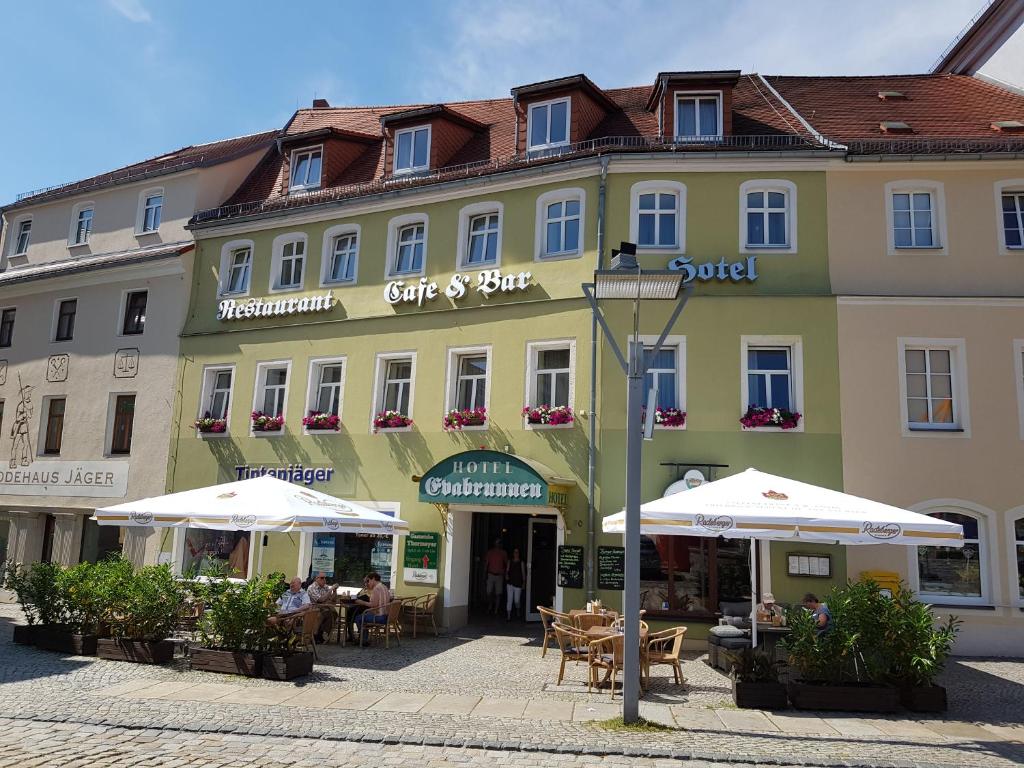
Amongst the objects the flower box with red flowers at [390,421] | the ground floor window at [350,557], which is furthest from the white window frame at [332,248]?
the ground floor window at [350,557]

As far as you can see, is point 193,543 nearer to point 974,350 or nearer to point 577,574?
point 577,574

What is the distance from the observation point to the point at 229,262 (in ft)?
73.2

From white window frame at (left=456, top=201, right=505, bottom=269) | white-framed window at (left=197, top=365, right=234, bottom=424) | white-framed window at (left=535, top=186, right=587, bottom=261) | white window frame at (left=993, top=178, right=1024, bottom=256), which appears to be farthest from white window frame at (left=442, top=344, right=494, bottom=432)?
white window frame at (left=993, top=178, right=1024, bottom=256)

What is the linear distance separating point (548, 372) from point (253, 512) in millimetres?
6649

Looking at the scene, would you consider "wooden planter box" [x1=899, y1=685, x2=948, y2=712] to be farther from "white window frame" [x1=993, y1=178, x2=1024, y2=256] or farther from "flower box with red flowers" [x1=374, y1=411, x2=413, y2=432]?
"flower box with red flowers" [x1=374, y1=411, x2=413, y2=432]

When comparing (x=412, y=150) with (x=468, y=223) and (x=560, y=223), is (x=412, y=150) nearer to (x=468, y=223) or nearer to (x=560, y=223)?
(x=468, y=223)

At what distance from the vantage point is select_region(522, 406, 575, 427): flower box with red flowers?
16688mm

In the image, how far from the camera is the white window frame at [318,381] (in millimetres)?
19609

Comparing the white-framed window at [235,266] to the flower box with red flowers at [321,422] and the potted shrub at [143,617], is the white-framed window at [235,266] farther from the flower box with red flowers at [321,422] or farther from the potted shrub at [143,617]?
the potted shrub at [143,617]

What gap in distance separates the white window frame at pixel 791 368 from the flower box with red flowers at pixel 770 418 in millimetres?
75

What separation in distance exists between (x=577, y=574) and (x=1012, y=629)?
25.0 feet

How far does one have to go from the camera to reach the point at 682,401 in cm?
1628

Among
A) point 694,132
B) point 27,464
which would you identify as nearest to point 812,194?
point 694,132

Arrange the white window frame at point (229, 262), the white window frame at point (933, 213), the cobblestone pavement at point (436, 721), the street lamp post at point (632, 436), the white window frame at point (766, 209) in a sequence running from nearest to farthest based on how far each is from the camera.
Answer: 1. the cobblestone pavement at point (436, 721)
2. the street lamp post at point (632, 436)
3. the white window frame at point (933, 213)
4. the white window frame at point (766, 209)
5. the white window frame at point (229, 262)
